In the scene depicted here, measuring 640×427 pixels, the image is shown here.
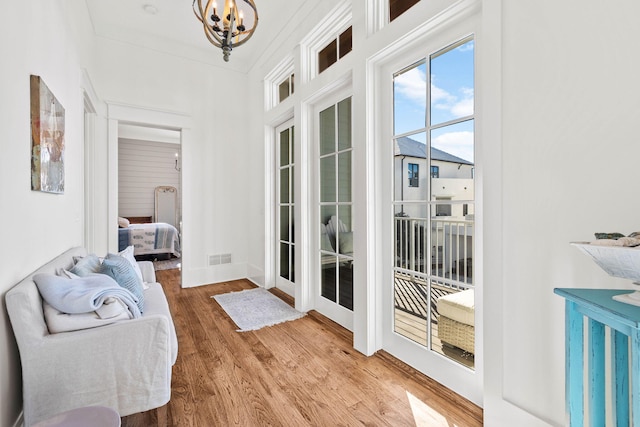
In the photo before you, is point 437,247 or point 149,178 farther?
point 149,178

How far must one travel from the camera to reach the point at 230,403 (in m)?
1.77

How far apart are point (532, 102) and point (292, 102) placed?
8.05ft

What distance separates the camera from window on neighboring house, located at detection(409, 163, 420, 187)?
80.7 inches

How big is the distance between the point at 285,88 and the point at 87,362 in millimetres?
3443

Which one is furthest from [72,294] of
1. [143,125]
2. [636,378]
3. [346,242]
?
[143,125]

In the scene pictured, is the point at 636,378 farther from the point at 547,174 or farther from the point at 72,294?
the point at 72,294

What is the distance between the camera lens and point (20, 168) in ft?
4.79

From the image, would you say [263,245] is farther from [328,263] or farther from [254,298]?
[328,263]

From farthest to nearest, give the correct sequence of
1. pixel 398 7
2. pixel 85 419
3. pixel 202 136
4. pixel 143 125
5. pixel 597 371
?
pixel 202 136 → pixel 143 125 → pixel 398 7 → pixel 85 419 → pixel 597 371

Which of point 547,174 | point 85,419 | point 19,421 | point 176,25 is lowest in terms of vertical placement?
point 19,421

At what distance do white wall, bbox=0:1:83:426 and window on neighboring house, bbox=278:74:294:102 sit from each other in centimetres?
216

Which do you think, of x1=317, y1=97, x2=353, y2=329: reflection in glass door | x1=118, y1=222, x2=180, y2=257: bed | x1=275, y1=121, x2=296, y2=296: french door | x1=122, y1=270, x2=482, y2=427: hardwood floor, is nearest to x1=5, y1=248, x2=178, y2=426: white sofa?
x1=122, y1=270, x2=482, y2=427: hardwood floor

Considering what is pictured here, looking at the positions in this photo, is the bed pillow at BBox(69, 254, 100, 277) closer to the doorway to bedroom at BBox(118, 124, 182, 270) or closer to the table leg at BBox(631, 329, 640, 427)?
the table leg at BBox(631, 329, 640, 427)

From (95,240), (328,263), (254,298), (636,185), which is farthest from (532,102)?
(95,240)
